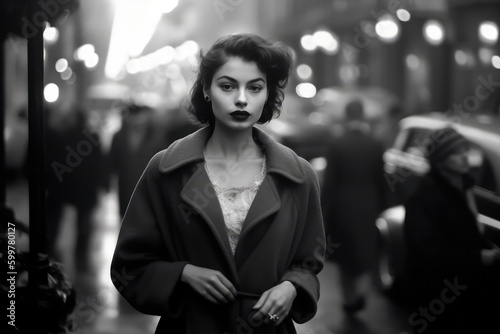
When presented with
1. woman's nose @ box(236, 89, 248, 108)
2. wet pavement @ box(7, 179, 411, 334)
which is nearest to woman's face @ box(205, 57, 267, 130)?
woman's nose @ box(236, 89, 248, 108)

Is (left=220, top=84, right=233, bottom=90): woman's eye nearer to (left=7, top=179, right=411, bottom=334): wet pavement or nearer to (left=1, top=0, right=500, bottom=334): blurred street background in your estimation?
(left=1, top=0, right=500, bottom=334): blurred street background

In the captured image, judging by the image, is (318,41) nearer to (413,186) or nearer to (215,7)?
(215,7)

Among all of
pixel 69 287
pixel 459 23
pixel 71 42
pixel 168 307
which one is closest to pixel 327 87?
pixel 459 23

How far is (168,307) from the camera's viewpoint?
2.11 m

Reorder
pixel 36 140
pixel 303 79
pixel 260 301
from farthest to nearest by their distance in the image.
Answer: pixel 303 79, pixel 36 140, pixel 260 301

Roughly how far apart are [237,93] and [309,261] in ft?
1.81

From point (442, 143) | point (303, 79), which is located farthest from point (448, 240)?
point (303, 79)

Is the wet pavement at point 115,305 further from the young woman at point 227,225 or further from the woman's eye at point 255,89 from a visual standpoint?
the woman's eye at point 255,89

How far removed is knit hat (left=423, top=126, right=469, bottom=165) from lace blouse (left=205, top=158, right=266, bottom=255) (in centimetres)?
257

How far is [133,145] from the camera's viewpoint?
490 cm

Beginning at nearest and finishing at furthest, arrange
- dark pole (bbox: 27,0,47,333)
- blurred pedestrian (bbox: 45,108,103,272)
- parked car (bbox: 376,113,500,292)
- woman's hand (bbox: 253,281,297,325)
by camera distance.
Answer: woman's hand (bbox: 253,281,297,325)
dark pole (bbox: 27,0,47,333)
parked car (bbox: 376,113,500,292)
blurred pedestrian (bbox: 45,108,103,272)

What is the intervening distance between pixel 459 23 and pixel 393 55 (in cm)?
50

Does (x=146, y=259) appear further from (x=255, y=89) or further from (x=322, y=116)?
(x=322, y=116)

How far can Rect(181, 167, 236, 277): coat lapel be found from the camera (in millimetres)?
2100
